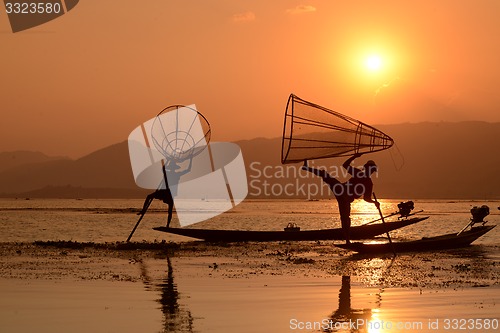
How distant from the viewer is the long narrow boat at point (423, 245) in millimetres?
32062

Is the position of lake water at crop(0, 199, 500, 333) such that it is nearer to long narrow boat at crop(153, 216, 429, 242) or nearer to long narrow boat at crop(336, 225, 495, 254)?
long narrow boat at crop(336, 225, 495, 254)

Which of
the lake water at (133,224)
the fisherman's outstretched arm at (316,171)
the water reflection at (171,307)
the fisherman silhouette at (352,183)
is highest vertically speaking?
the fisherman's outstretched arm at (316,171)

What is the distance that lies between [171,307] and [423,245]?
63.4 feet

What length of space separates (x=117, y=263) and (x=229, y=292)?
9037 millimetres

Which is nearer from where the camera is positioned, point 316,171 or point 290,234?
point 316,171

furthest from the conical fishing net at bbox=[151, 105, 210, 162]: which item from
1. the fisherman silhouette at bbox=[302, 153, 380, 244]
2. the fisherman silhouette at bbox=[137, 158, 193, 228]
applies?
the fisherman silhouette at bbox=[302, 153, 380, 244]

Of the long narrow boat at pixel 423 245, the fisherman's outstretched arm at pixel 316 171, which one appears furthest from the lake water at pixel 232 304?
the long narrow boat at pixel 423 245

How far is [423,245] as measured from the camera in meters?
34.7

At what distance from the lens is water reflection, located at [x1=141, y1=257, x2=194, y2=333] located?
49.9 feet

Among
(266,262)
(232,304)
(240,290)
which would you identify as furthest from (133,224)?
(232,304)

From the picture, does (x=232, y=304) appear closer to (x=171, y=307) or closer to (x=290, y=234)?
(x=171, y=307)

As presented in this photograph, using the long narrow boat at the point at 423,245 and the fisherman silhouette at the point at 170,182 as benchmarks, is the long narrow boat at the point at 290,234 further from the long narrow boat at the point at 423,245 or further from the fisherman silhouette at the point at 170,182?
the fisherman silhouette at the point at 170,182

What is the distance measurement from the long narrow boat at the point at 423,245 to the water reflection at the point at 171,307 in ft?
32.6

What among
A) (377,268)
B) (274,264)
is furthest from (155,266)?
(377,268)
